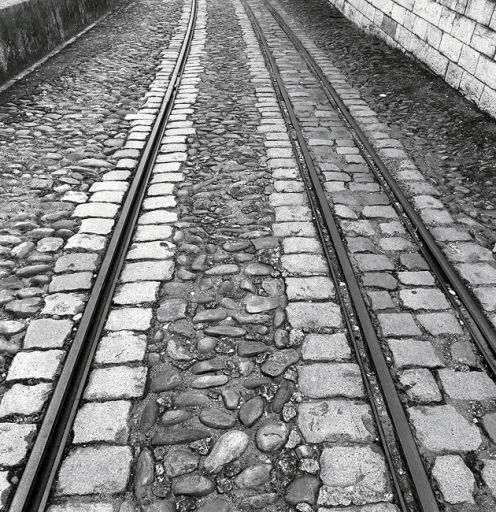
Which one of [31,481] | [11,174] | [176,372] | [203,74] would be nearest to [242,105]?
[203,74]

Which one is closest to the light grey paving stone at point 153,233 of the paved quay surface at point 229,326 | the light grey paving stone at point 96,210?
the paved quay surface at point 229,326

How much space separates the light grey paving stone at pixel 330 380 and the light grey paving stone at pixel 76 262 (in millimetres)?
1786

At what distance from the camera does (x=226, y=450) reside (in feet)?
7.93

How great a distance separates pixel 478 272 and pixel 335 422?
6.05 feet

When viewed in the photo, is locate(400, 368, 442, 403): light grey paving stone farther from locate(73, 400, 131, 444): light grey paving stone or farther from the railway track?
locate(73, 400, 131, 444): light grey paving stone

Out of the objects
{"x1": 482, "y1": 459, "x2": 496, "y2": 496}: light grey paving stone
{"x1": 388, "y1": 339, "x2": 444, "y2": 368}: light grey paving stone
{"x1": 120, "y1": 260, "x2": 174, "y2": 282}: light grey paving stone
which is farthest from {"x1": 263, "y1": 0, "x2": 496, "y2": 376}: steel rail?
{"x1": 120, "y1": 260, "x2": 174, "y2": 282}: light grey paving stone

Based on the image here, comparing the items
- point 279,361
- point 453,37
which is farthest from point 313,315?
point 453,37

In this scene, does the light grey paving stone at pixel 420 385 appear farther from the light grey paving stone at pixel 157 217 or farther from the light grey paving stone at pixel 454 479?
the light grey paving stone at pixel 157 217

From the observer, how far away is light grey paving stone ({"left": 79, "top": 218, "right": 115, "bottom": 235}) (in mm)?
4125

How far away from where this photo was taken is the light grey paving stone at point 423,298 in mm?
3361

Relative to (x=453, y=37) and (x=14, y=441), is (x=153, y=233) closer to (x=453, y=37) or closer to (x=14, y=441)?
(x=14, y=441)

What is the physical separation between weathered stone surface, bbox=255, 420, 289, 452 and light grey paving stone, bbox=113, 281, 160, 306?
1265 millimetres

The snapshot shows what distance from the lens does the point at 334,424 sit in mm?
2533

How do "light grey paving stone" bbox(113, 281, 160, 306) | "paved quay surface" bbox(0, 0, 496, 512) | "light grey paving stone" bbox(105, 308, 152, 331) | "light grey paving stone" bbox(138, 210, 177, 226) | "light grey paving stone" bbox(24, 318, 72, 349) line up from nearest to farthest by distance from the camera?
"paved quay surface" bbox(0, 0, 496, 512) < "light grey paving stone" bbox(24, 318, 72, 349) < "light grey paving stone" bbox(105, 308, 152, 331) < "light grey paving stone" bbox(113, 281, 160, 306) < "light grey paving stone" bbox(138, 210, 177, 226)
